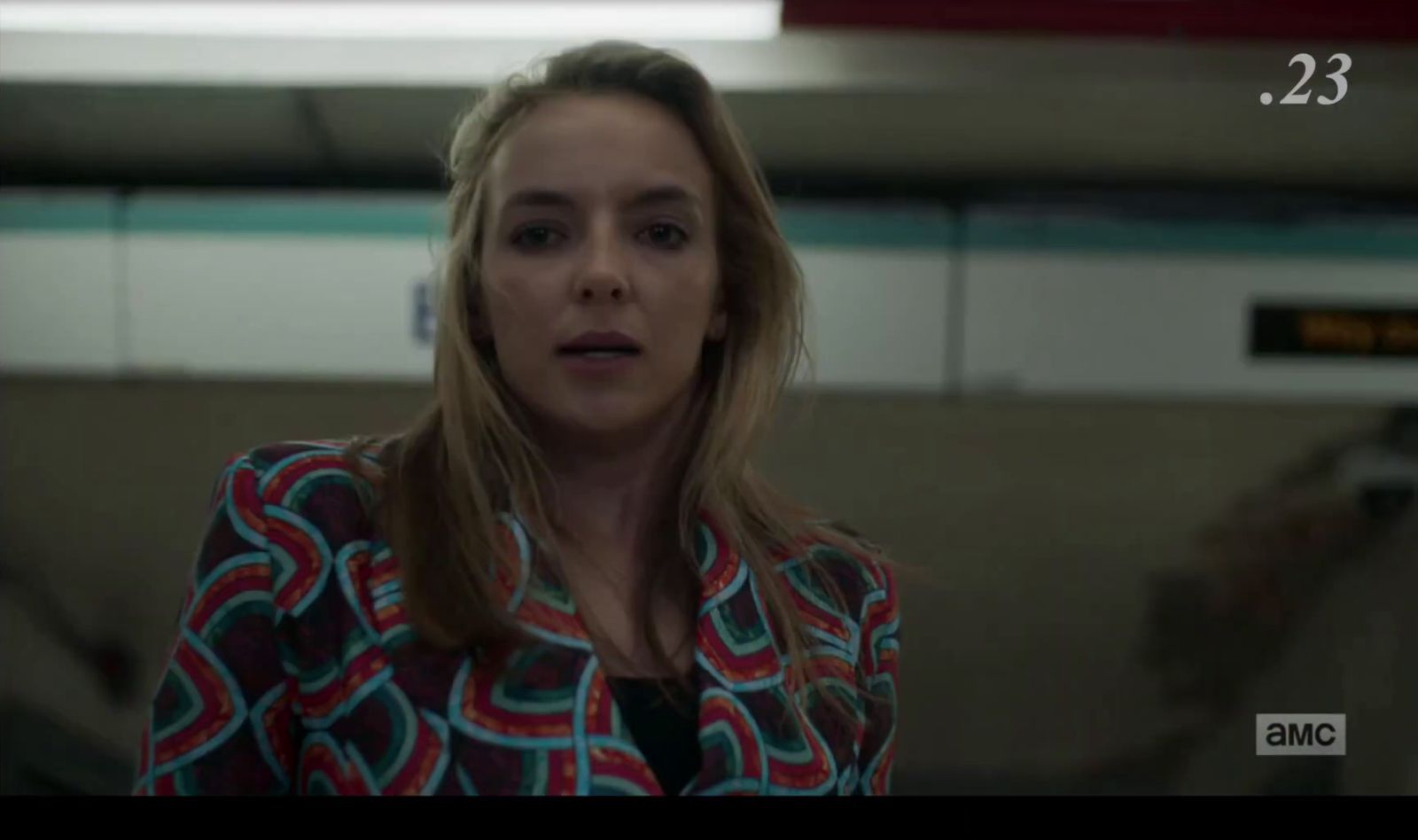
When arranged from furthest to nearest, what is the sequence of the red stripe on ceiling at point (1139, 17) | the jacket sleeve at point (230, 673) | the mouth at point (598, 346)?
the red stripe on ceiling at point (1139, 17) < the mouth at point (598, 346) < the jacket sleeve at point (230, 673)

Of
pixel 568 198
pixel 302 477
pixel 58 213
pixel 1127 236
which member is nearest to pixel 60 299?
pixel 58 213

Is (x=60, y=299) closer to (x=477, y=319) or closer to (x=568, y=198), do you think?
(x=477, y=319)

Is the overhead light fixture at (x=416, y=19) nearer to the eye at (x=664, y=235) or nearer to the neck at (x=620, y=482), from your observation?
the eye at (x=664, y=235)

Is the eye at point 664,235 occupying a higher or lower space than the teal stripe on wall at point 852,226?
lower

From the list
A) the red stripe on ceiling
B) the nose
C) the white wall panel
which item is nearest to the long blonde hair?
the nose

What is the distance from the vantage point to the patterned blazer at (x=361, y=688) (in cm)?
144

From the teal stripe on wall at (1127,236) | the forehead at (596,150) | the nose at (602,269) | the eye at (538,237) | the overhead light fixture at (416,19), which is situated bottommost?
the nose at (602,269)

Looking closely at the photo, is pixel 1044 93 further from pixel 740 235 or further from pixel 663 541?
pixel 663 541

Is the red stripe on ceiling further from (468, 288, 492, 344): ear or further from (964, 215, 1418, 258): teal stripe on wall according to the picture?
(468, 288, 492, 344): ear

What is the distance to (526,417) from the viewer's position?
5.13 ft

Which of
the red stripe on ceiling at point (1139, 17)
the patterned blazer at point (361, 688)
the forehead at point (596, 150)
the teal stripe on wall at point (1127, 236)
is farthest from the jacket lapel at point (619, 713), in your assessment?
the red stripe on ceiling at point (1139, 17)

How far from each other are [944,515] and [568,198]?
1.97 ft

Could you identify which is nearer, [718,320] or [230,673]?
[230,673]

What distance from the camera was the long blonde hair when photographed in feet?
4.99
